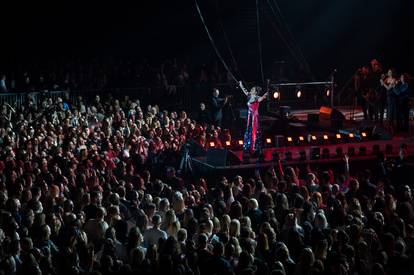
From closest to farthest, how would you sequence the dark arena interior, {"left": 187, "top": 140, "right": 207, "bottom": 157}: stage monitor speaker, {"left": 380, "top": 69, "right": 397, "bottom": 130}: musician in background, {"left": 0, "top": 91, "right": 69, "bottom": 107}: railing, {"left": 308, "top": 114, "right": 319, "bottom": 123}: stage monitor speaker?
the dark arena interior < {"left": 187, "top": 140, "right": 207, "bottom": 157}: stage monitor speaker < {"left": 380, "top": 69, "right": 397, "bottom": 130}: musician in background < {"left": 308, "top": 114, "right": 319, "bottom": 123}: stage monitor speaker < {"left": 0, "top": 91, "right": 69, "bottom": 107}: railing

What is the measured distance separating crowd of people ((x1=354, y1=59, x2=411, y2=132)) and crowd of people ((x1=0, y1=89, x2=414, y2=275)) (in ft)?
13.7

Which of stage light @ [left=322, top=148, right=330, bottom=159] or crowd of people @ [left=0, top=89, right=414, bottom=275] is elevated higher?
stage light @ [left=322, top=148, right=330, bottom=159]

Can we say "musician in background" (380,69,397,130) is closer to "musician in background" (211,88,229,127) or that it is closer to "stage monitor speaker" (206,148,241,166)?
"musician in background" (211,88,229,127)

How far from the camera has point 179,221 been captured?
10523mm

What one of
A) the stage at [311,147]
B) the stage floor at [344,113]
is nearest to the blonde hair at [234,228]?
the stage at [311,147]

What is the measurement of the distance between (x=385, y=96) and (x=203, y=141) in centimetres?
637

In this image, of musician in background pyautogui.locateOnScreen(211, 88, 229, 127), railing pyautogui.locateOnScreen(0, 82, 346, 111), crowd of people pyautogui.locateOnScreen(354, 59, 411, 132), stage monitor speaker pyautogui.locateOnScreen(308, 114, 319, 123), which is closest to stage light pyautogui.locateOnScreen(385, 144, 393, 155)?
crowd of people pyautogui.locateOnScreen(354, 59, 411, 132)

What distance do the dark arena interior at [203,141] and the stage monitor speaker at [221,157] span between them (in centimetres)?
5

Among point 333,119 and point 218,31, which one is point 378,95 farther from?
point 218,31

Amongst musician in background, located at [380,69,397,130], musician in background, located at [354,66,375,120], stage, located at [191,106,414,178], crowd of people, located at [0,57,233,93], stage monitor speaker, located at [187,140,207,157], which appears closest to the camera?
stage, located at [191,106,414,178]

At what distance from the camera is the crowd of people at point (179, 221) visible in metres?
8.41

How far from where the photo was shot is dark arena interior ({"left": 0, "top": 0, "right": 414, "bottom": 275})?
8.98m

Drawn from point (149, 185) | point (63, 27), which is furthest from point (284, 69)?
point (149, 185)

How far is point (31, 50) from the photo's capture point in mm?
29297
